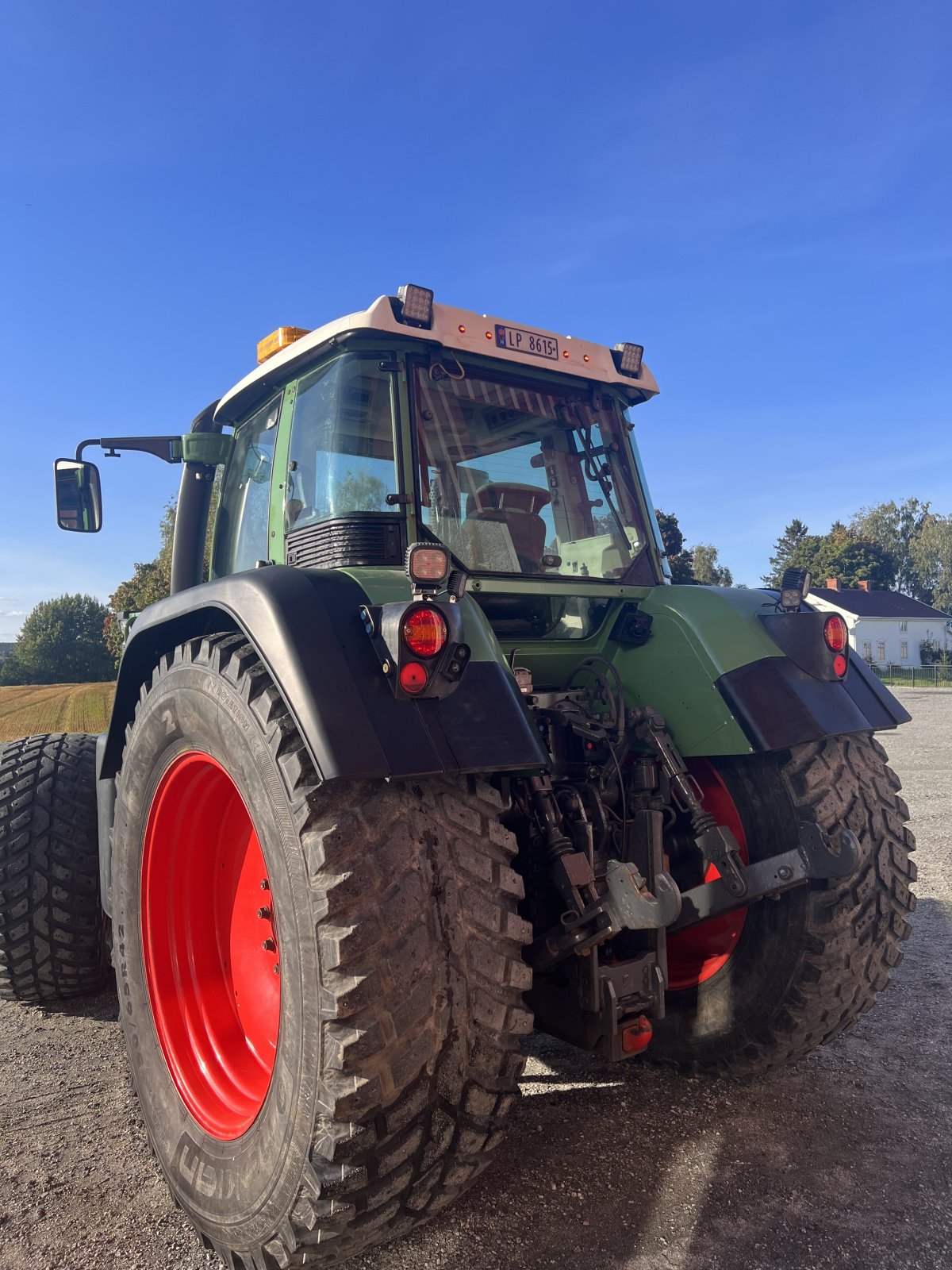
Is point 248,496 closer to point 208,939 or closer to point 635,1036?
point 208,939

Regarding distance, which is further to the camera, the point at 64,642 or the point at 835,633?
the point at 64,642

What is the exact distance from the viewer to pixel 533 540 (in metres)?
3.20

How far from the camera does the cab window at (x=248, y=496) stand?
11.3 ft

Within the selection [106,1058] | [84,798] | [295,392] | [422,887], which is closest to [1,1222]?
[106,1058]

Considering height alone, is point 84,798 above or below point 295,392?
below

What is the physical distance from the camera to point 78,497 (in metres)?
4.10

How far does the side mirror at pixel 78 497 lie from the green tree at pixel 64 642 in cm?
4673

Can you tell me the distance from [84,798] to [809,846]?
316 centimetres

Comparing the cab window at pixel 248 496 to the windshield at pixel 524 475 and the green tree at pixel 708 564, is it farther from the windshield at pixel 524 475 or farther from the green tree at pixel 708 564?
the green tree at pixel 708 564

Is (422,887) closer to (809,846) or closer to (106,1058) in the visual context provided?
(809,846)

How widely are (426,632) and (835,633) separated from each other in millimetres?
1593

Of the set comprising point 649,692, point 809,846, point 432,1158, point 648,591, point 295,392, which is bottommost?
point 432,1158

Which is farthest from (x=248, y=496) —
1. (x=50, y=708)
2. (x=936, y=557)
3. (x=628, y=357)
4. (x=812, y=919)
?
(x=936, y=557)

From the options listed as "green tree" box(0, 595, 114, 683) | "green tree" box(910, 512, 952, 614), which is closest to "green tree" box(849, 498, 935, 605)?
"green tree" box(910, 512, 952, 614)
